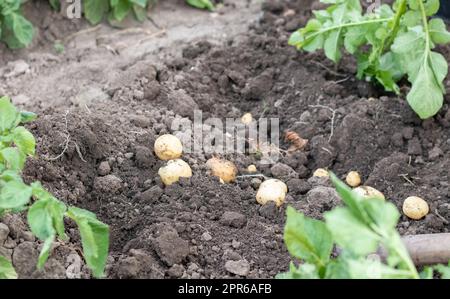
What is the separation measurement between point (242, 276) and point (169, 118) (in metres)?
1.04

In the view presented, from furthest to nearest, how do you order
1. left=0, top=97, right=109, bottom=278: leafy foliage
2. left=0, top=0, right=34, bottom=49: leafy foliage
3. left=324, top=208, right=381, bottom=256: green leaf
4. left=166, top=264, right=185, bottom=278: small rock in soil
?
1. left=0, top=0, right=34, bottom=49: leafy foliage
2. left=166, top=264, right=185, bottom=278: small rock in soil
3. left=0, top=97, right=109, bottom=278: leafy foliage
4. left=324, top=208, right=381, bottom=256: green leaf

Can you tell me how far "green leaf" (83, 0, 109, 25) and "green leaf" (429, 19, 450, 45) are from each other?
2.05m

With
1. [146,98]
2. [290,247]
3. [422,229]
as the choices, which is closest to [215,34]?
[146,98]

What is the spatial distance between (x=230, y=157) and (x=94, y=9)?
1.63 meters

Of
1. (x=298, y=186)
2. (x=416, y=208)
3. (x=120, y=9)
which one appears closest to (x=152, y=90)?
(x=298, y=186)

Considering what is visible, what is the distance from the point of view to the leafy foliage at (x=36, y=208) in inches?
85.0

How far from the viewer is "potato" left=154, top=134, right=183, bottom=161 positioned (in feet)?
10.2

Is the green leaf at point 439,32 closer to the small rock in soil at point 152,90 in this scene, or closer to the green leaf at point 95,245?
the small rock in soil at point 152,90

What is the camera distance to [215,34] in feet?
14.3

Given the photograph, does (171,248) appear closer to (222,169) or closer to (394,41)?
(222,169)

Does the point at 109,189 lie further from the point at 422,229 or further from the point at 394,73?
the point at 394,73

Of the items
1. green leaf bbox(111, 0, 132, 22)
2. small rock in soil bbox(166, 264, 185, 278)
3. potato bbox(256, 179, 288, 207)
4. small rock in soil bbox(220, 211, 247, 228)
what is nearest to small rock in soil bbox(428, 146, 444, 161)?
potato bbox(256, 179, 288, 207)

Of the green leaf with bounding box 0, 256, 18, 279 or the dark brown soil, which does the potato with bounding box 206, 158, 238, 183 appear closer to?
the dark brown soil

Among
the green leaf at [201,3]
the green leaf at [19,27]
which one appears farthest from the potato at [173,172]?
the green leaf at [201,3]
